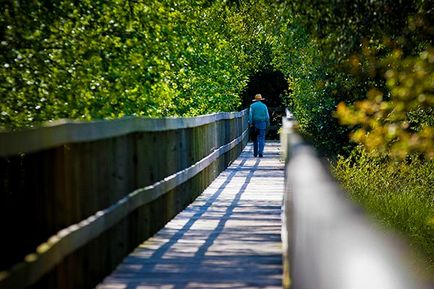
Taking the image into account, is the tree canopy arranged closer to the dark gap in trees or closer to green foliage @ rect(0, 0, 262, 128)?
green foliage @ rect(0, 0, 262, 128)

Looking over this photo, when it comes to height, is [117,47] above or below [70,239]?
above

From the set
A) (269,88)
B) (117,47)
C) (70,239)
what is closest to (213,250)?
(70,239)

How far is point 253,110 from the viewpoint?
1323 inches

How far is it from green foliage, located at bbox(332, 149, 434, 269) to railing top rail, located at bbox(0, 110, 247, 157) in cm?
365

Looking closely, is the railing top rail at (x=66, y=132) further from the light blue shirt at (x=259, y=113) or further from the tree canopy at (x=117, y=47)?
the light blue shirt at (x=259, y=113)

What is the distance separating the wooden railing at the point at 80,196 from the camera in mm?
6004

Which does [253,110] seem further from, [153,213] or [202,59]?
[153,213]

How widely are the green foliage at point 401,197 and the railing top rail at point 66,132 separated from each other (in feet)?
12.0

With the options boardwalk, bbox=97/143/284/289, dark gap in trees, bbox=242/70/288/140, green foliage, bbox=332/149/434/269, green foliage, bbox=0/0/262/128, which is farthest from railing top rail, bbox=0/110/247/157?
dark gap in trees, bbox=242/70/288/140

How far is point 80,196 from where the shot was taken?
7586 mm

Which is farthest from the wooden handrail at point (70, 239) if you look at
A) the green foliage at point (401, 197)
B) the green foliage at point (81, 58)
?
the green foliage at point (401, 197)

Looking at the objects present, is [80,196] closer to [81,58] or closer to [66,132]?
[66,132]

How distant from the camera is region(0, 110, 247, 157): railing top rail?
5.46 meters

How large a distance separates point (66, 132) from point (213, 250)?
13.8 feet
